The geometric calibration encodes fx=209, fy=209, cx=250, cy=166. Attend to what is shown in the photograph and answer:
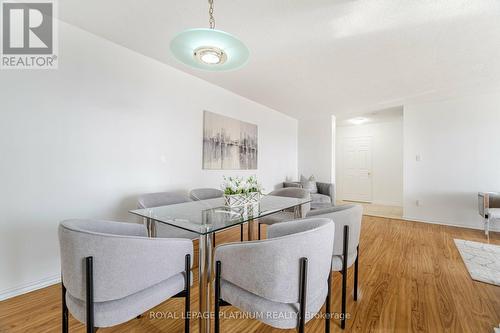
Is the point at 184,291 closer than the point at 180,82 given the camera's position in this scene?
Yes

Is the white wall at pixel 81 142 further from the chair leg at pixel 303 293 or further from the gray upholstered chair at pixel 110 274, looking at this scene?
the chair leg at pixel 303 293

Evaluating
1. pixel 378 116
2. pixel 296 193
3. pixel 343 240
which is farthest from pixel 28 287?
pixel 378 116

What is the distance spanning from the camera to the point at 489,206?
3.42 m

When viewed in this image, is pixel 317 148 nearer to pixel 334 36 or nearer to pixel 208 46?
pixel 334 36

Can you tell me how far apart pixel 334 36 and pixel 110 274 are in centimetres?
259

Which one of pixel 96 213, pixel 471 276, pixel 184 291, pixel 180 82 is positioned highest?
pixel 180 82

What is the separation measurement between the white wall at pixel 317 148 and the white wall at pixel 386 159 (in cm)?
183

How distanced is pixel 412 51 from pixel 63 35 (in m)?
3.63

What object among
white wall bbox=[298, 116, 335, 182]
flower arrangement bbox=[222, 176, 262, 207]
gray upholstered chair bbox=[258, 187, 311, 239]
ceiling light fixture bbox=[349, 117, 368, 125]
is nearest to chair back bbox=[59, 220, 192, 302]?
flower arrangement bbox=[222, 176, 262, 207]

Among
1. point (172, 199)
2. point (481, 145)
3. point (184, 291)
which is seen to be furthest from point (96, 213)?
point (481, 145)

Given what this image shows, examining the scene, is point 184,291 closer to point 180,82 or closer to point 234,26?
point 234,26

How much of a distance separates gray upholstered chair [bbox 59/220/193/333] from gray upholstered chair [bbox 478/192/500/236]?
181 inches

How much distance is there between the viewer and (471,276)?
6.97 feet

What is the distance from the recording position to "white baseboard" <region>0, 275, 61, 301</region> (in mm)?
1711
